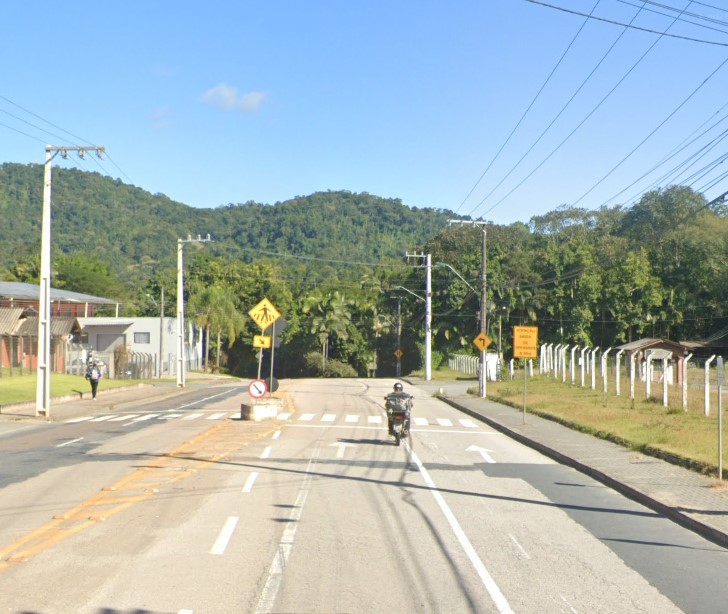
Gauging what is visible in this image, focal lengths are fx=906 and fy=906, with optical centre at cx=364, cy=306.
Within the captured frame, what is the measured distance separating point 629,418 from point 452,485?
41.8ft

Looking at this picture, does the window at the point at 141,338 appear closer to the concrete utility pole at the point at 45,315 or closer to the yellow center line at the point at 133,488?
the concrete utility pole at the point at 45,315

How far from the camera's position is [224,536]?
416 inches

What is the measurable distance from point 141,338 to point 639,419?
2612 inches

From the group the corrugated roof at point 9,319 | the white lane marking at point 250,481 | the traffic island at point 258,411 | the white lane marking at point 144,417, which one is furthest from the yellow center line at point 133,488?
the corrugated roof at point 9,319

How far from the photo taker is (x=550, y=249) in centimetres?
9081

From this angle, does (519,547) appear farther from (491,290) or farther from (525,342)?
(491,290)

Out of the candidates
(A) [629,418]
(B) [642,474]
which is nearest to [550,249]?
(A) [629,418]

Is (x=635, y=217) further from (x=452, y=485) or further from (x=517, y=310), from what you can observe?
(x=452, y=485)

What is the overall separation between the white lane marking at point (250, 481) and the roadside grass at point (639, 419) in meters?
8.06

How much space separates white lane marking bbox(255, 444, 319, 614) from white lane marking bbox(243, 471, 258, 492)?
82 centimetres

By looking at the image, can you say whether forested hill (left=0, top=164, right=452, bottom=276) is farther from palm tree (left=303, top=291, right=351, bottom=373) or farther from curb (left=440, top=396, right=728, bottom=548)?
curb (left=440, top=396, right=728, bottom=548)

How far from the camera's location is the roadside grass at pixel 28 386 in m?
36.0

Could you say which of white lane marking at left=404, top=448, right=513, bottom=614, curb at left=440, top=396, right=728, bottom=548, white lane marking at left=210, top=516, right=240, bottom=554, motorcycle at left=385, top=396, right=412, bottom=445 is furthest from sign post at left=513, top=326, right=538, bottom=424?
white lane marking at left=210, top=516, right=240, bottom=554

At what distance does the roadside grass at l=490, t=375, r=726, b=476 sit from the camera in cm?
1884
